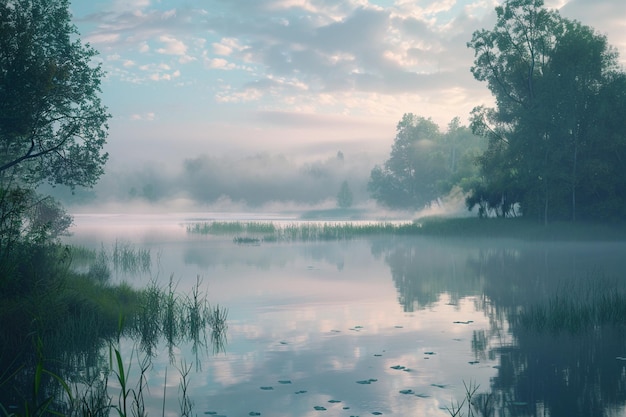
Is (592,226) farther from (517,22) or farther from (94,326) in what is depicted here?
(94,326)

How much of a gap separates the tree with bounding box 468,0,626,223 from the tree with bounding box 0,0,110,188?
3725 centimetres

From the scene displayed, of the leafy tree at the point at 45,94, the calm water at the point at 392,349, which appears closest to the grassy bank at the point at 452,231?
the calm water at the point at 392,349

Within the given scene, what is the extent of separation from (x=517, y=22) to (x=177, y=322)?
47709 millimetres

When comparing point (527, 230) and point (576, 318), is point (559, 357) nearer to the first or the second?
point (576, 318)

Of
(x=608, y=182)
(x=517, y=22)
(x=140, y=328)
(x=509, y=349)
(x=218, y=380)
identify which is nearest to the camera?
(x=218, y=380)

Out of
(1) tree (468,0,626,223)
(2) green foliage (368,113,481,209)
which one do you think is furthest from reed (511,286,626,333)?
(2) green foliage (368,113,481,209)

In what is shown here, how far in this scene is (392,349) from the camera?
44.3 ft

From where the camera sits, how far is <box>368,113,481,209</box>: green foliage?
111m

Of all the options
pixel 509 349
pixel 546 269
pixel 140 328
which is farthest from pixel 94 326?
pixel 546 269

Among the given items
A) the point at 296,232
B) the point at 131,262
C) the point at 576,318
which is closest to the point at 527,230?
the point at 296,232

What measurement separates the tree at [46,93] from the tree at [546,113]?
37.2 metres

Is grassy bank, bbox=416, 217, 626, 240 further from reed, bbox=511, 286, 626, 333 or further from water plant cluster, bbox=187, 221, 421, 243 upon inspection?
reed, bbox=511, 286, 626, 333

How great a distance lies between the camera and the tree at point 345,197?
156m

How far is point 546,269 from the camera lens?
30156 millimetres
